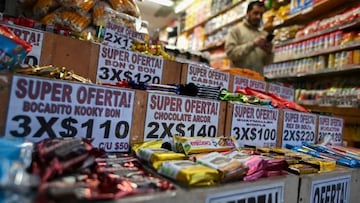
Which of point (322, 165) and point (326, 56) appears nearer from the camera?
point (322, 165)

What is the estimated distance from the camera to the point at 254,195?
842 mm

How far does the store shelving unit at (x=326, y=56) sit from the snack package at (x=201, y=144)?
1.64 metres

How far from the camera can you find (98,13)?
5.20ft

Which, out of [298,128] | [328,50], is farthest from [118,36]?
[328,50]

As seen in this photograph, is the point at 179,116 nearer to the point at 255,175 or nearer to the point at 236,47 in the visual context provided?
the point at 255,175

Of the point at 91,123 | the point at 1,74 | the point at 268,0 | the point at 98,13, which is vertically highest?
the point at 268,0

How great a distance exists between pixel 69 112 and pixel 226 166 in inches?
19.1

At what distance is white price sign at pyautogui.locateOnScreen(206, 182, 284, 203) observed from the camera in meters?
0.75

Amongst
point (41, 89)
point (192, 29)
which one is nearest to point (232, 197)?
point (41, 89)

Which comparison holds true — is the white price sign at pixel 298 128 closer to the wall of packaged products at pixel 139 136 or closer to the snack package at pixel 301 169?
the wall of packaged products at pixel 139 136

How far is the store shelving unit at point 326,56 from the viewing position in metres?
2.57

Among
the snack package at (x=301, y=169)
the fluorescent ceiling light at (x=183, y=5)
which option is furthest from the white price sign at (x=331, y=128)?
the fluorescent ceiling light at (x=183, y=5)

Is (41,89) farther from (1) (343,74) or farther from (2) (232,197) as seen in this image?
(1) (343,74)

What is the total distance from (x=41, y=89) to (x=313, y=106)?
2.85 metres
